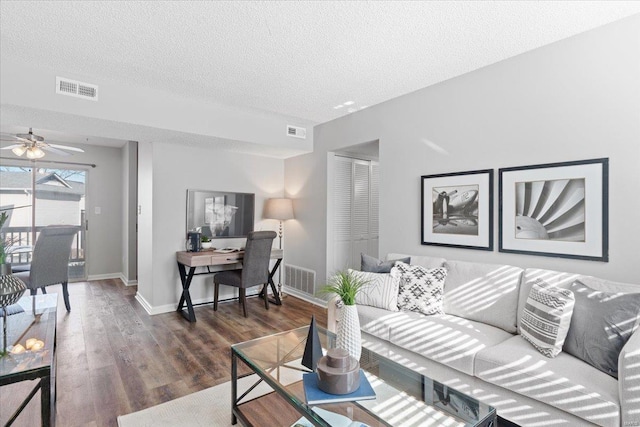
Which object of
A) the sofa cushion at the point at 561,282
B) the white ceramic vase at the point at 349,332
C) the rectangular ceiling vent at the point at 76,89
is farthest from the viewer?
the rectangular ceiling vent at the point at 76,89

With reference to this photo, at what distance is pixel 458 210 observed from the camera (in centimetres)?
302

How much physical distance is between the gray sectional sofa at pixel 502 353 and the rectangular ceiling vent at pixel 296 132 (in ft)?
8.24

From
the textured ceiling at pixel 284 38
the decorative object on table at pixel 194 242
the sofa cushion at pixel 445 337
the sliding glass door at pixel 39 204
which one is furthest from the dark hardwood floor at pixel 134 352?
the textured ceiling at pixel 284 38

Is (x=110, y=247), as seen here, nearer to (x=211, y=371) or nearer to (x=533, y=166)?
(x=211, y=371)

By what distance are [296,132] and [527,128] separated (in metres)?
2.87

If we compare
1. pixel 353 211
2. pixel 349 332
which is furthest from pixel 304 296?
pixel 349 332

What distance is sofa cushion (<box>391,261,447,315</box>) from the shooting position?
265 centimetres

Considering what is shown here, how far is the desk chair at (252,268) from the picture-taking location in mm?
3934

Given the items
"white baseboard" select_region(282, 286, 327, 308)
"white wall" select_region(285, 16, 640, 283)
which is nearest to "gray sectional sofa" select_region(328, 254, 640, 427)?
"white wall" select_region(285, 16, 640, 283)

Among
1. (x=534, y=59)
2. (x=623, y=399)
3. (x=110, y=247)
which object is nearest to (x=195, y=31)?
(x=534, y=59)

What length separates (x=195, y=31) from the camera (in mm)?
2297

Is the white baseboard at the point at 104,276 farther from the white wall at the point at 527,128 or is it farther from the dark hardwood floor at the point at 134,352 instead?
the white wall at the point at 527,128

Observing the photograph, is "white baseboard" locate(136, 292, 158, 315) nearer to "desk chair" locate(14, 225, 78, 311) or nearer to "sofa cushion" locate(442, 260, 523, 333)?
"desk chair" locate(14, 225, 78, 311)

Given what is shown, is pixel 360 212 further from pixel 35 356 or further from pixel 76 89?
pixel 35 356
